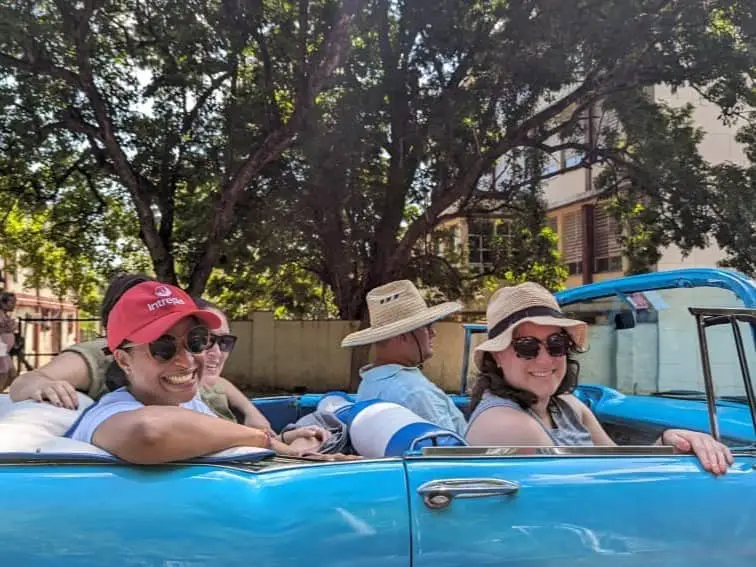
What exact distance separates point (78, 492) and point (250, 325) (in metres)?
14.0

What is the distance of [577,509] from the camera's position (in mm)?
1848

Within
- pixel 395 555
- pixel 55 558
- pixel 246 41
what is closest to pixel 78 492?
pixel 55 558

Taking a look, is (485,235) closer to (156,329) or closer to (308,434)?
(308,434)

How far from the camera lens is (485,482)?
5.97 feet

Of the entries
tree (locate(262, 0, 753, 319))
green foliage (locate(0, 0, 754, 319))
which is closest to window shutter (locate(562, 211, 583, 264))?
green foliage (locate(0, 0, 754, 319))

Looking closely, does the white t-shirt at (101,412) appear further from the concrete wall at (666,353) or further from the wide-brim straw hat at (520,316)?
the concrete wall at (666,353)

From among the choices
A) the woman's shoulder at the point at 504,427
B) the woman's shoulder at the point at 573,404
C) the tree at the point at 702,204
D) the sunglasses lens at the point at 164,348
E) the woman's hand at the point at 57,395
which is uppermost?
the tree at the point at 702,204

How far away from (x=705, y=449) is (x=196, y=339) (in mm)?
1427

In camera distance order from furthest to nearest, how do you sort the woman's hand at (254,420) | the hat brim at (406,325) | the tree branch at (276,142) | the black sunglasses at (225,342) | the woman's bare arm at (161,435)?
the tree branch at (276,142) < the woman's hand at (254,420) < the hat brim at (406,325) < the black sunglasses at (225,342) < the woman's bare arm at (161,435)

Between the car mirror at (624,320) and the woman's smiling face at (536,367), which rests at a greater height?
the car mirror at (624,320)

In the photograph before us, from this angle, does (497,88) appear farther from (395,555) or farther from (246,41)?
(395,555)

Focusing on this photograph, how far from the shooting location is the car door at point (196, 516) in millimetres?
1620

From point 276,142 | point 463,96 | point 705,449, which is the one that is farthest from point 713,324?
point 463,96

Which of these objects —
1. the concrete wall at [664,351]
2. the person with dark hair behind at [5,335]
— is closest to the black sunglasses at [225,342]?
the concrete wall at [664,351]
